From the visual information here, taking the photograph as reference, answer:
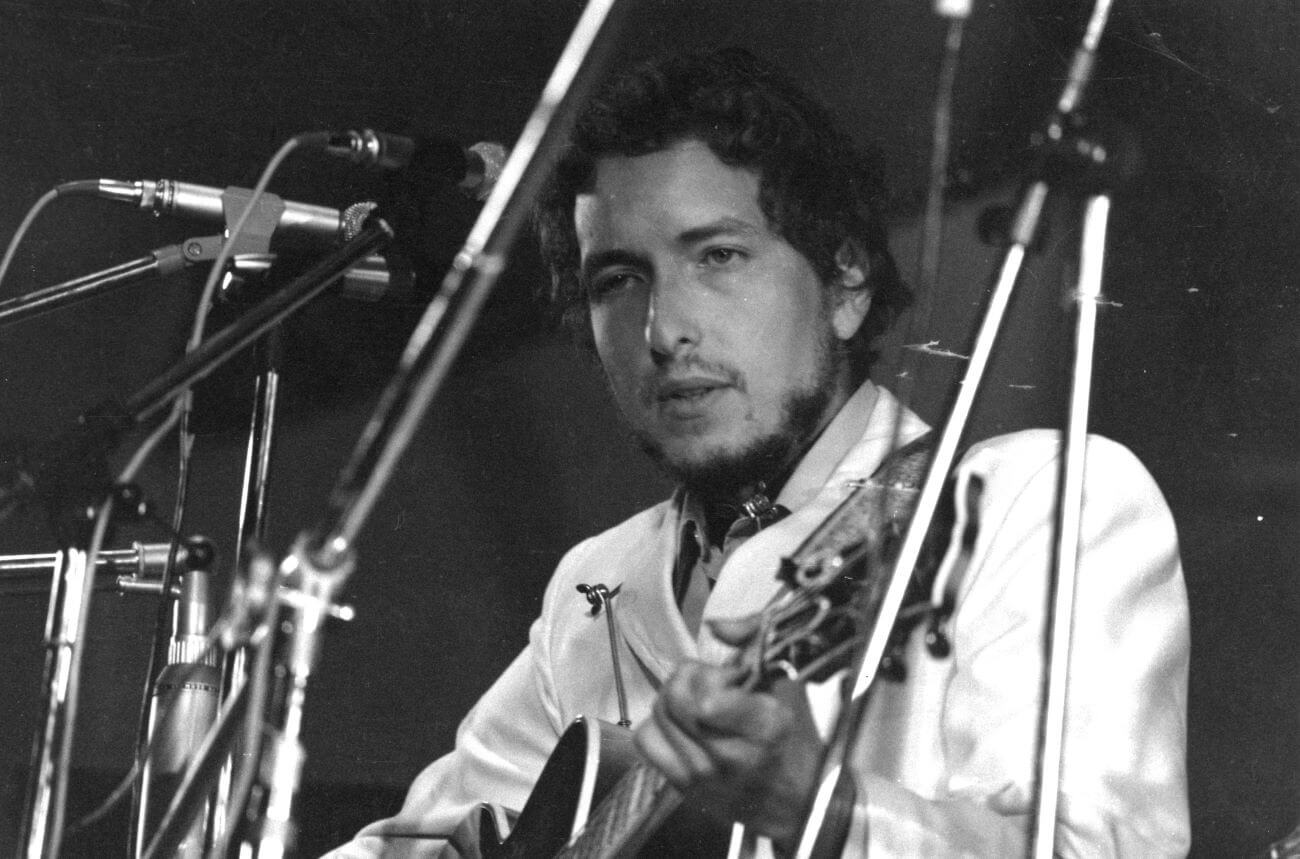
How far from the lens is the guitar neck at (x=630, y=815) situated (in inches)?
42.6

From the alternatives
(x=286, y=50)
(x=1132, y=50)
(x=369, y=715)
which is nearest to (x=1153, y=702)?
(x=1132, y=50)

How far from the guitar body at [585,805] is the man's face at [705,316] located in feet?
1.11

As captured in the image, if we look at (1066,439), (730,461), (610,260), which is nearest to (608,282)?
(610,260)

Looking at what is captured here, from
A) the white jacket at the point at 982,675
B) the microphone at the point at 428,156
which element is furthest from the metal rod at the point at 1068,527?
the microphone at the point at 428,156

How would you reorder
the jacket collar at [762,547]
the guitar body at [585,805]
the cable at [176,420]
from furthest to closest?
1. the jacket collar at [762,547]
2. the guitar body at [585,805]
3. the cable at [176,420]

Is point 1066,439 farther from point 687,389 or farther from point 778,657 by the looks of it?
point 687,389

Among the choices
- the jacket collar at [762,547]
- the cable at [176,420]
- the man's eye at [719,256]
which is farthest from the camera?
the man's eye at [719,256]

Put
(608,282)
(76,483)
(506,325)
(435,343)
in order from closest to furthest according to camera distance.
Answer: (435,343) < (76,483) < (608,282) < (506,325)

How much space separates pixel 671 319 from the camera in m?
1.45

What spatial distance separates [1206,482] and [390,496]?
846mm

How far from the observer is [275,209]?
114 centimetres

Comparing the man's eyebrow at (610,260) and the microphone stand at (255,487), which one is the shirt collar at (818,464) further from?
the microphone stand at (255,487)

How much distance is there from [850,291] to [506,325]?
1.37ft

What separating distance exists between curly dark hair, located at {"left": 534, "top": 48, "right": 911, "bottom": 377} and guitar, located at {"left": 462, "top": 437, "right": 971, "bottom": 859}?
489 millimetres
